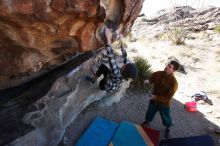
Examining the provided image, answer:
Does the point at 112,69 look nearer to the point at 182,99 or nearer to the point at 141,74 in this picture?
the point at 141,74

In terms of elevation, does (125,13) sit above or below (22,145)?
above

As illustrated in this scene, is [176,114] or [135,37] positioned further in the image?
[135,37]

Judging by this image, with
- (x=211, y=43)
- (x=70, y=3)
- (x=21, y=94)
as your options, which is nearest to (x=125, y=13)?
(x=70, y=3)

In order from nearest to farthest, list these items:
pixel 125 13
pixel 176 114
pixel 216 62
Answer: pixel 125 13, pixel 176 114, pixel 216 62

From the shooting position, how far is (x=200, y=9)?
640 inches

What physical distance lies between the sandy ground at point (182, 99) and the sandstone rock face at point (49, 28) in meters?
1.99

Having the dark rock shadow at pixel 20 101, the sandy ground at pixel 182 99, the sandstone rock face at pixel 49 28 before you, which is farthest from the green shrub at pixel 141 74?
the sandstone rock face at pixel 49 28

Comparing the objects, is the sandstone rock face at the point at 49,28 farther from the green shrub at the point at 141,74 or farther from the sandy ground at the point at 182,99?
the green shrub at the point at 141,74

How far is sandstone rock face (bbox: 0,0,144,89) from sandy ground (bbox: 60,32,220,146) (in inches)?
78.2

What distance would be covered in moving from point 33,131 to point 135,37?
8813 mm

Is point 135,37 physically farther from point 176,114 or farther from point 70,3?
point 70,3

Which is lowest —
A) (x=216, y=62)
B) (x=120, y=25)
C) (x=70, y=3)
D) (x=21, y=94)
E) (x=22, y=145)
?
(x=216, y=62)

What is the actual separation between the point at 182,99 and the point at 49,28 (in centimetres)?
491

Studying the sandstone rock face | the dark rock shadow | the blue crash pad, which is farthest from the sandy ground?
the sandstone rock face
